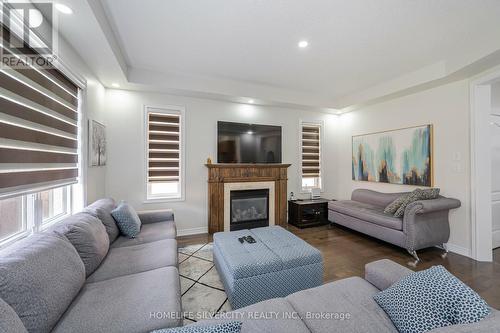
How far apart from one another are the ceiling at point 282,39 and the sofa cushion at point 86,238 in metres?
1.72

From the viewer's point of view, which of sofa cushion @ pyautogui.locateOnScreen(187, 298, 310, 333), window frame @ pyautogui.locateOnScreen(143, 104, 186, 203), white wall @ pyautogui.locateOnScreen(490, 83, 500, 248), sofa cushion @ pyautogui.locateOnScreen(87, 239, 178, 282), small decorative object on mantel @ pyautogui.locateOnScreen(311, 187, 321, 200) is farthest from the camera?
small decorative object on mantel @ pyautogui.locateOnScreen(311, 187, 321, 200)

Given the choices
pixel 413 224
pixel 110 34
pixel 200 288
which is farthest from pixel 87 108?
pixel 413 224

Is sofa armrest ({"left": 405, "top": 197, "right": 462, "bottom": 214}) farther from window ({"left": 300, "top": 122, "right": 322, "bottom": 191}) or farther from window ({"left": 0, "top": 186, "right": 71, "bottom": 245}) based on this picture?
window ({"left": 0, "top": 186, "right": 71, "bottom": 245})

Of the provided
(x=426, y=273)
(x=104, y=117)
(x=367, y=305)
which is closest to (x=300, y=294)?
(x=367, y=305)

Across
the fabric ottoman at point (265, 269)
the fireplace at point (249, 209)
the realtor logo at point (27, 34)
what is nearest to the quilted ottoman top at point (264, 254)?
the fabric ottoman at point (265, 269)

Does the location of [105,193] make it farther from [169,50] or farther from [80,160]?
[169,50]

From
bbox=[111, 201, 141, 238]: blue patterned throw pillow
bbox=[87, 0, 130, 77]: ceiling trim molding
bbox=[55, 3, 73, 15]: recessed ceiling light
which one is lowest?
bbox=[111, 201, 141, 238]: blue patterned throw pillow

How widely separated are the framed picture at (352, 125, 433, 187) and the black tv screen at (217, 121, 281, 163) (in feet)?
5.96

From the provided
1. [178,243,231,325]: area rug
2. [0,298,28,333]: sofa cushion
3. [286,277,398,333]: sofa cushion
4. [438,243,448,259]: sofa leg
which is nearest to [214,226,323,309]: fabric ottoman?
[178,243,231,325]: area rug

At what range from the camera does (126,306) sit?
1214 mm

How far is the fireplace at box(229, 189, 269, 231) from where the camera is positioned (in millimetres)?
3918

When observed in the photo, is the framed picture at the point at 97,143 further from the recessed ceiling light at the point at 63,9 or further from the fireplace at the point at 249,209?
the fireplace at the point at 249,209

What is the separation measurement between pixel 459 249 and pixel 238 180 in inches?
138

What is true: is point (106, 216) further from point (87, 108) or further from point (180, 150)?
point (180, 150)
